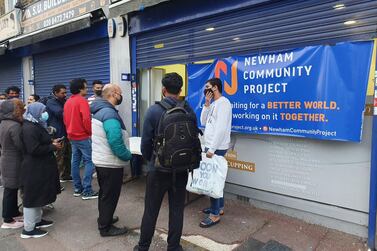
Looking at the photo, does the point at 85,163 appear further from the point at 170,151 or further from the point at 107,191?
the point at 170,151

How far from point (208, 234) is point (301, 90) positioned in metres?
2.04

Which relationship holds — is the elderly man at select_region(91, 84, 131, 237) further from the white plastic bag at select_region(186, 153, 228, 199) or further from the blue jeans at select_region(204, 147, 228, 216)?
the blue jeans at select_region(204, 147, 228, 216)

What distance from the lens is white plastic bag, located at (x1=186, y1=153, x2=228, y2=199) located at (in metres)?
3.66

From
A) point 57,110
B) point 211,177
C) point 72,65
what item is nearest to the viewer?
point 211,177

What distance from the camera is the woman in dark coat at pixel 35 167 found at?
338 cm

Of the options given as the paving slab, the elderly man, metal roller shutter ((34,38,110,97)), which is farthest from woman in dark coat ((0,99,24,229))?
the paving slab

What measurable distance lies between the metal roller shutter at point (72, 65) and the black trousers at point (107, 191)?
3.70 meters

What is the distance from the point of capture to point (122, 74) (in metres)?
5.93

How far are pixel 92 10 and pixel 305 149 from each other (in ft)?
17.6

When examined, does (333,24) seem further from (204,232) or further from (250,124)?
(204,232)

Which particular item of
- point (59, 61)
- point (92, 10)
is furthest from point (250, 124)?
point (59, 61)

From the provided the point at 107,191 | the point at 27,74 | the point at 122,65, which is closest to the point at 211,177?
the point at 107,191

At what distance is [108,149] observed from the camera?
338 centimetres

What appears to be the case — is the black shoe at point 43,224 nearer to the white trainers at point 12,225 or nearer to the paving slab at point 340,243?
the white trainers at point 12,225
